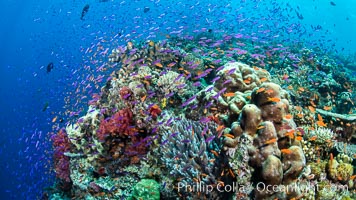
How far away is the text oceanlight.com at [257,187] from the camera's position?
4.11 meters

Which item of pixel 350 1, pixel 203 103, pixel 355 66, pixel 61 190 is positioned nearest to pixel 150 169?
pixel 203 103

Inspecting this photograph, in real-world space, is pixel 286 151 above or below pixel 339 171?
above

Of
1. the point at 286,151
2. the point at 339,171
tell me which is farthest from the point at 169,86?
the point at 339,171

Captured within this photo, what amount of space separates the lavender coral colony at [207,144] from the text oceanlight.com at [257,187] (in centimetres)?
2

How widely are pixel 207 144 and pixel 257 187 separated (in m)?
1.43

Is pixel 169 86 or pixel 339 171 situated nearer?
pixel 339 171

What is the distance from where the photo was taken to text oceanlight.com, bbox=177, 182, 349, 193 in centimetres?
411

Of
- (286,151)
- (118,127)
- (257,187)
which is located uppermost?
(118,127)

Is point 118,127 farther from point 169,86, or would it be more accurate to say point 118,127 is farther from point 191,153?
point 191,153

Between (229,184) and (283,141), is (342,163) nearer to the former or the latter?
(283,141)

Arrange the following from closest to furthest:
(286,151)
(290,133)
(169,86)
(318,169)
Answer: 1. (286,151)
2. (290,133)
3. (318,169)
4. (169,86)

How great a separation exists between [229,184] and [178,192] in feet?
3.98

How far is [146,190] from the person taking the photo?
18.3 ft

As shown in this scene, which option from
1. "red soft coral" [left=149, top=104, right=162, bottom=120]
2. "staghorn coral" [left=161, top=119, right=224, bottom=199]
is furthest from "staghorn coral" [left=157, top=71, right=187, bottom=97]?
"staghorn coral" [left=161, top=119, right=224, bottom=199]
